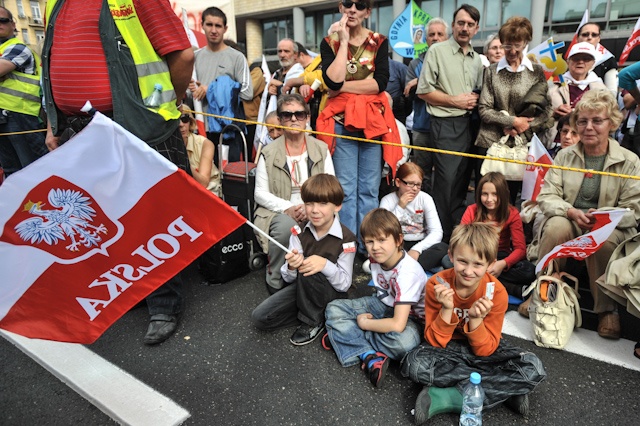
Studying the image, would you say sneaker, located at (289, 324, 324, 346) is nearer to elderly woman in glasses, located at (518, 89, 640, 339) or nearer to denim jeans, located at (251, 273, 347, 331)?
denim jeans, located at (251, 273, 347, 331)

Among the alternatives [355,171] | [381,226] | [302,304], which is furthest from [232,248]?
[381,226]

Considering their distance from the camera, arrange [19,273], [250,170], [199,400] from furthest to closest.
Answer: [250,170] < [199,400] < [19,273]

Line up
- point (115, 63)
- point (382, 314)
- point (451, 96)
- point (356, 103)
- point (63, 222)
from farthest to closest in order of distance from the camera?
point (451, 96)
point (356, 103)
point (382, 314)
point (115, 63)
point (63, 222)

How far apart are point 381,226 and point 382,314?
1.93 ft

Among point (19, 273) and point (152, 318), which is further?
point (152, 318)

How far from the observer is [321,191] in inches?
114

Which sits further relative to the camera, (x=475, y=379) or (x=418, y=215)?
(x=418, y=215)

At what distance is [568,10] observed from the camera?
53.5ft

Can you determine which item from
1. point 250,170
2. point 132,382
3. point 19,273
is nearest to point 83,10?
point 19,273

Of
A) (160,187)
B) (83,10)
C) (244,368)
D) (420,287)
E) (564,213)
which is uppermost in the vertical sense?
(83,10)

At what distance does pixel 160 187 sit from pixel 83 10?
1.18 m

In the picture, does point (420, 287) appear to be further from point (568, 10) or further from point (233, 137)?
point (568, 10)

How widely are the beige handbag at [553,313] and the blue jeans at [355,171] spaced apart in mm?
1692

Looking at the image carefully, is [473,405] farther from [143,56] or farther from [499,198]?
[143,56]
